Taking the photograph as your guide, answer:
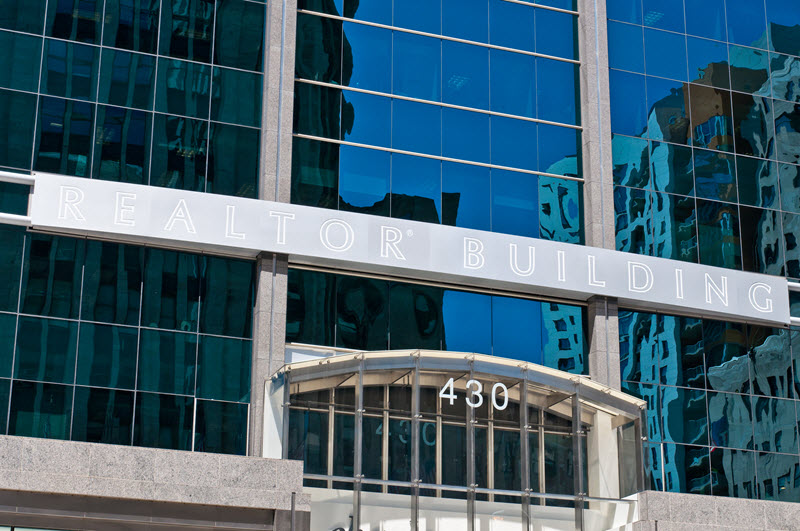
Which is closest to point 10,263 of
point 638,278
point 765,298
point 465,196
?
point 465,196

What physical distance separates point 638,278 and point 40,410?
56.0ft

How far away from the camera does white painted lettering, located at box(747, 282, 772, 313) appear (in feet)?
125

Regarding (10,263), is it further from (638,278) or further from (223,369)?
(638,278)

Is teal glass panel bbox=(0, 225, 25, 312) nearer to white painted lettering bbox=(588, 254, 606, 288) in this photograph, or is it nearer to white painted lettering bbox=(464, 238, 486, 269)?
white painted lettering bbox=(464, 238, 486, 269)

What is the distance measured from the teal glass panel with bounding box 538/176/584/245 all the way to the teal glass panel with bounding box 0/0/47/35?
48.3 ft

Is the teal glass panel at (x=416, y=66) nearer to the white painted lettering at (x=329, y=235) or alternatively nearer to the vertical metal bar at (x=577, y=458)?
the white painted lettering at (x=329, y=235)

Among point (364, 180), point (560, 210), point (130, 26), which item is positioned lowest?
point (560, 210)

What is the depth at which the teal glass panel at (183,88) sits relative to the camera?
33750 millimetres

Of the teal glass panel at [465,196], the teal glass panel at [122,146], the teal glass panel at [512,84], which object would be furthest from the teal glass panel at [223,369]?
the teal glass panel at [512,84]

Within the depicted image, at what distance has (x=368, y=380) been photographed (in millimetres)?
31500

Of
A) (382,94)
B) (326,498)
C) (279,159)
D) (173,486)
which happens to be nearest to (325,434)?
(326,498)

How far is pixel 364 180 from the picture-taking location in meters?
35.1

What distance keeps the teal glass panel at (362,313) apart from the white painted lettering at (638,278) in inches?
288

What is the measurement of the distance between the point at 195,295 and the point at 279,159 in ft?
14.4
